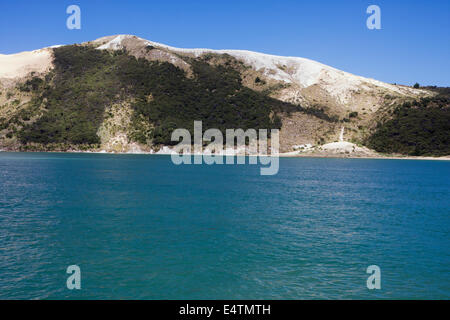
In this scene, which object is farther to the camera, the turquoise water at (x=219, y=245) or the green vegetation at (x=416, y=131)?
the green vegetation at (x=416, y=131)

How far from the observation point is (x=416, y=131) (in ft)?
598

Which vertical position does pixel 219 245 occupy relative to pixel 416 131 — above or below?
below

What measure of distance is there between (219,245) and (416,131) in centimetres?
18434

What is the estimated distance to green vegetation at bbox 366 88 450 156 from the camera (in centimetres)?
17612

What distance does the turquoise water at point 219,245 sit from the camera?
19047 millimetres

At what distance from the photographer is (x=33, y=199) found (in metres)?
42.7

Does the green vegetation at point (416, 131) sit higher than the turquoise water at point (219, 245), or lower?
higher

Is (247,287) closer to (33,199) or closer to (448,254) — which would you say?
(448,254)

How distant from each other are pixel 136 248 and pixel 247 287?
380 inches

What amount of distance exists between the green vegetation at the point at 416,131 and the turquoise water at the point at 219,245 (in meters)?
146

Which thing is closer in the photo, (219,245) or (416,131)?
(219,245)

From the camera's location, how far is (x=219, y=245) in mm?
26672

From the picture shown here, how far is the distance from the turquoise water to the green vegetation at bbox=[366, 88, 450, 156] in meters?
146
